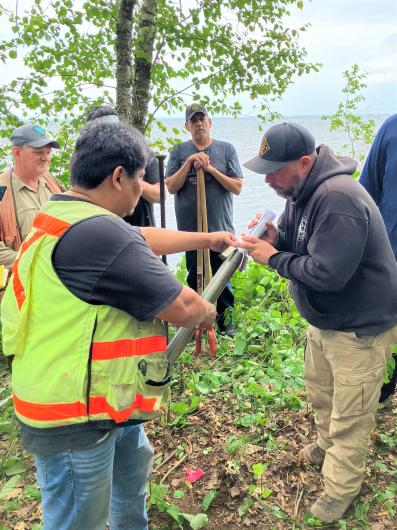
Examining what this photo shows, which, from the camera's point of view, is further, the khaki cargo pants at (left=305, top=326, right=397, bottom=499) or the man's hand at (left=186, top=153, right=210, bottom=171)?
the man's hand at (left=186, top=153, right=210, bottom=171)

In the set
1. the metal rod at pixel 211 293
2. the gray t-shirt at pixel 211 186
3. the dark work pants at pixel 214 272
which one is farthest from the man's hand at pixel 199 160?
the metal rod at pixel 211 293

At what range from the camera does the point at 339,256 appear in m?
2.17

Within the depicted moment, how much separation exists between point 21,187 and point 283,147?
2.43m

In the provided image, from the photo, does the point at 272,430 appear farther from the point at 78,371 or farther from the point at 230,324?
the point at 78,371

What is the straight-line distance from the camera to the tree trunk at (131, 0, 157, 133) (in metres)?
4.62

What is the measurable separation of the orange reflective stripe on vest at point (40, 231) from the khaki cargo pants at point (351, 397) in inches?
65.6

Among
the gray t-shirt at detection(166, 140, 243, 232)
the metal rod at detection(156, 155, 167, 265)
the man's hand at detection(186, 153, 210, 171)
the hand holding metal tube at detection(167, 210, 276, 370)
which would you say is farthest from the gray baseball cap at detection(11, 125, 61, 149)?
the hand holding metal tube at detection(167, 210, 276, 370)

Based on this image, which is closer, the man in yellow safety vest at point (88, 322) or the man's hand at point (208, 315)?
the man in yellow safety vest at point (88, 322)

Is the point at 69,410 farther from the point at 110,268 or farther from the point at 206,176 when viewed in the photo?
the point at 206,176

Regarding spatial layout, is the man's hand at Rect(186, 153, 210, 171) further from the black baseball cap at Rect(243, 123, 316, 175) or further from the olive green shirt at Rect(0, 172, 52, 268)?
the black baseball cap at Rect(243, 123, 316, 175)

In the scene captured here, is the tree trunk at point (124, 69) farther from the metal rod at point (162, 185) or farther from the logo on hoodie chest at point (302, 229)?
the logo on hoodie chest at point (302, 229)

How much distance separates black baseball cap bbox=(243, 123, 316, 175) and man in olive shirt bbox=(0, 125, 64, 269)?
209cm

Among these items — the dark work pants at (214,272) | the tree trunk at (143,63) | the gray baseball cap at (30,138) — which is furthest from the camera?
the dark work pants at (214,272)

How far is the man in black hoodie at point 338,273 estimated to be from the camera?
2193mm
